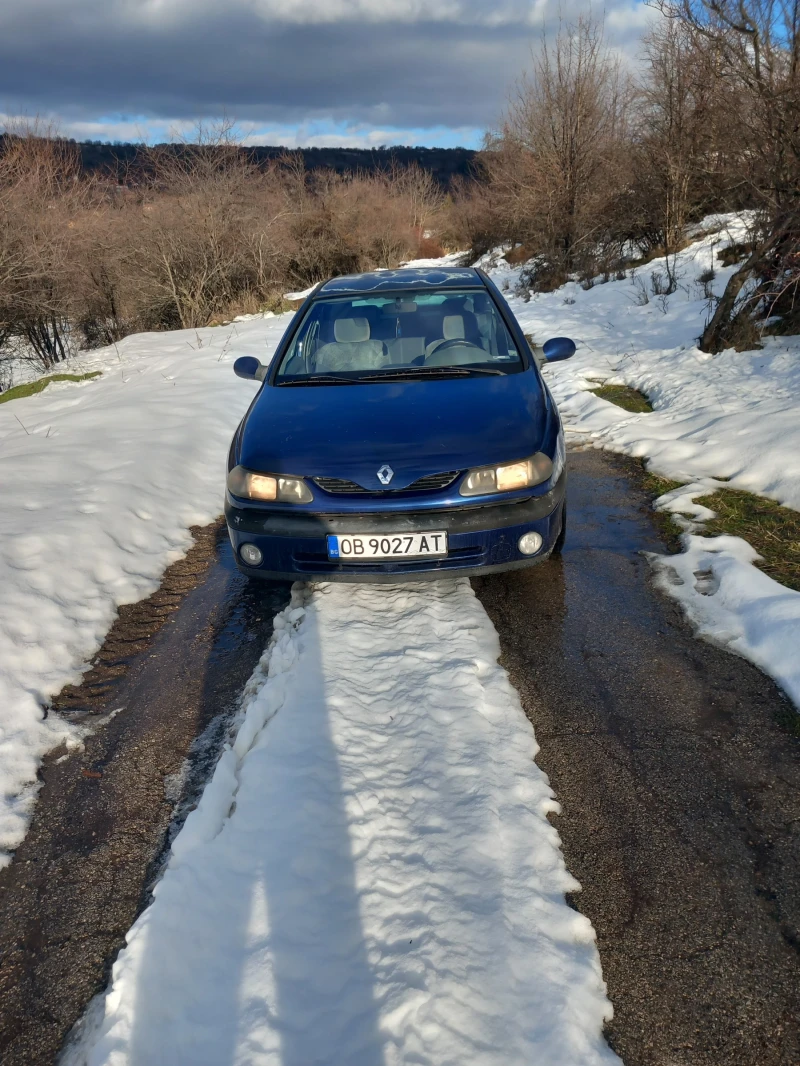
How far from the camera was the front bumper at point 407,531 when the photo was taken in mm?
3297

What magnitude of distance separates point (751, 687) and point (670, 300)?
1105 centimetres

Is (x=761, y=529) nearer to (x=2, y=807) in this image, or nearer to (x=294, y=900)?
(x=294, y=900)

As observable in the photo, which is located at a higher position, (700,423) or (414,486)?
(414,486)

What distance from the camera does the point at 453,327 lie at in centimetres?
455

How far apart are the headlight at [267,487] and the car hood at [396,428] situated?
0.05 m

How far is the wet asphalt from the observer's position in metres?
1.83

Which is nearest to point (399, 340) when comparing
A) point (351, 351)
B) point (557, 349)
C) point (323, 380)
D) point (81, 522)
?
point (351, 351)

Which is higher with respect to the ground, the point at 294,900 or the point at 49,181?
the point at 49,181

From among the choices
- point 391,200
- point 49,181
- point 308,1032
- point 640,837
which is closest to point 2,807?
point 308,1032

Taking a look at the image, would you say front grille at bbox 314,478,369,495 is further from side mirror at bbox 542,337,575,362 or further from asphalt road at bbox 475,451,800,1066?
side mirror at bbox 542,337,575,362

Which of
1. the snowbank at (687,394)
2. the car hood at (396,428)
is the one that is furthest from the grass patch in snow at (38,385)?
the car hood at (396,428)

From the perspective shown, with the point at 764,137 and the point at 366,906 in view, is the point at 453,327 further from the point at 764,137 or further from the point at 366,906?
the point at 764,137

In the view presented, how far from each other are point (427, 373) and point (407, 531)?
129 cm

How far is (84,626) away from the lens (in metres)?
3.82
